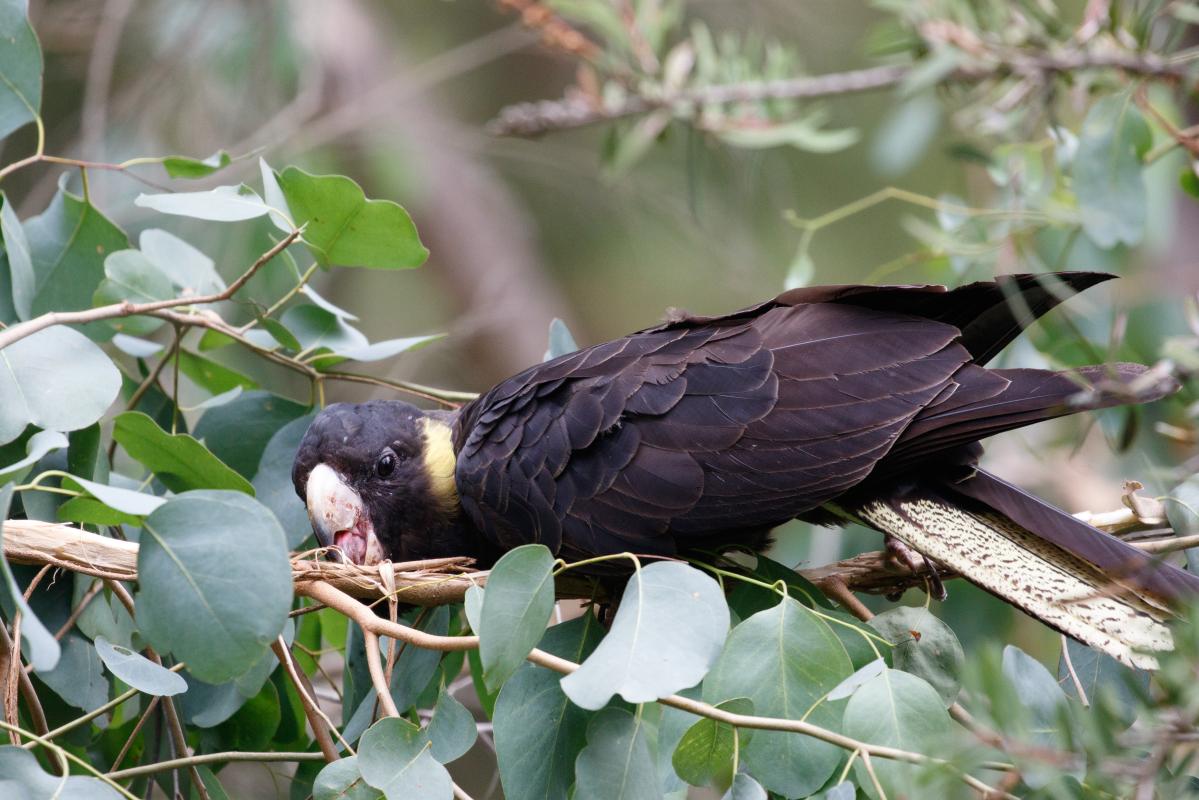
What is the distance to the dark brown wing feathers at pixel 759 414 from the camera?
2104mm

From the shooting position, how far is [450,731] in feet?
5.46

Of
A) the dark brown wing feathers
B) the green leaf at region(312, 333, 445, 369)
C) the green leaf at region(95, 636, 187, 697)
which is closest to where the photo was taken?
the green leaf at region(95, 636, 187, 697)

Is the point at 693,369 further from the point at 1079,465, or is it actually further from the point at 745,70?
the point at 1079,465

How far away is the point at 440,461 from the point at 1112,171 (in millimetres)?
1739

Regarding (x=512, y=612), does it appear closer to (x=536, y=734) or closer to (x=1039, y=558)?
(x=536, y=734)

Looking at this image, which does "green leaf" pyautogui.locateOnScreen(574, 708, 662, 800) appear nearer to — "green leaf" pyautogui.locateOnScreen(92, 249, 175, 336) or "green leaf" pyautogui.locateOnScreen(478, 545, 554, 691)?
"green leaf" pyautogui.locateOnScreen(478, 545, 554, 691)

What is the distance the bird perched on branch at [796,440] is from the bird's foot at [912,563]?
0.02 meters

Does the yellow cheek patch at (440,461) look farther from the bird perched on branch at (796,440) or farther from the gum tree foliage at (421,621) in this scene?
the gum tree foliage at (421,621)

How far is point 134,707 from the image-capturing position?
2.22 m

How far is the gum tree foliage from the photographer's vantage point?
4.70 feet

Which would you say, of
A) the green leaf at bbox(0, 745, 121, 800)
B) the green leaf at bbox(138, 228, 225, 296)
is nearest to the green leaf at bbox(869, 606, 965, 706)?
the green leaf at bbox(0, 745, 121, 800)

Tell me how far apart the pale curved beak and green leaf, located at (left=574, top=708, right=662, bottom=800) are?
3.12ft

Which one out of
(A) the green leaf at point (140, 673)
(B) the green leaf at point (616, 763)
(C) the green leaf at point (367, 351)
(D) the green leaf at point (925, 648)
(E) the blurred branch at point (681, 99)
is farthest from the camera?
(E) the blurred branch at point (681, 99)

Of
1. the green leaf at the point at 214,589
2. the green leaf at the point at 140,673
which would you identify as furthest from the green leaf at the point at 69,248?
the green leaf at the point at 214,589
